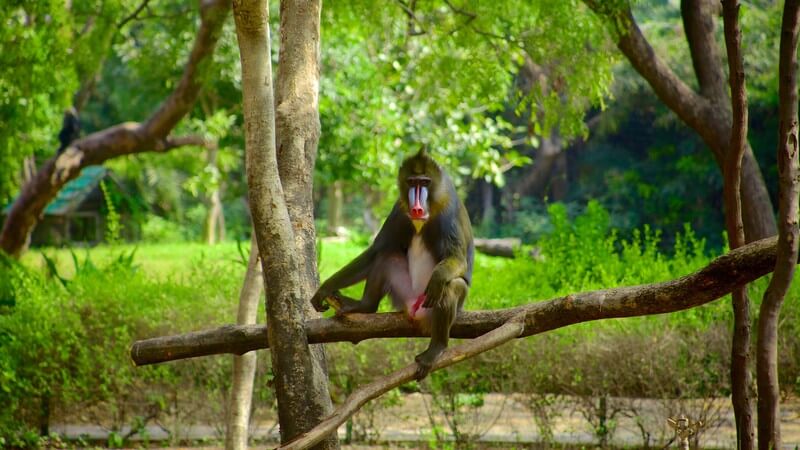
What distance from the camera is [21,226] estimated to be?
10008 millimetres

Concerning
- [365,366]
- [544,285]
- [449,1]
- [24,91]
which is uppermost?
[449,1]

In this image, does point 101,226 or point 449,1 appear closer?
point 449,1

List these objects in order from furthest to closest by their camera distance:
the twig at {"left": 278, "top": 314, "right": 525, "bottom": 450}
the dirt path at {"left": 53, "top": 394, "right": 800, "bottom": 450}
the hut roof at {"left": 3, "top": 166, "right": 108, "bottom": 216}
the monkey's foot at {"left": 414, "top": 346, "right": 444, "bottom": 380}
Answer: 1. the hut roof at {"left": 3, "top": 166, "right": 108, "bottom": 216}
2. the dirt path at {"left": 53, "top": 394, "right": 800, "bottom": 450}
3. the monkey's foot at {"left": 414, "top": 346, "right": 444, "bottom": 380}
4. the twig at {"left": 278, "top": 314, "right": 525, "bottom": 450}

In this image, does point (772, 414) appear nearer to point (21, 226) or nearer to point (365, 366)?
point (365, 366)

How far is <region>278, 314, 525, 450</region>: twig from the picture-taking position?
9.11 ft

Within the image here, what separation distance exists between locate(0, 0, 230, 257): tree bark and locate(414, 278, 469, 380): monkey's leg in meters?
5.12

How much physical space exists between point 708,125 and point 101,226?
67.6 feet

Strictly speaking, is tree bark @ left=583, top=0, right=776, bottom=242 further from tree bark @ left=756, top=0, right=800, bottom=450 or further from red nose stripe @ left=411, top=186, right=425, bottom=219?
red nose stripe @ left=411, top=186, right=425, bottom=219

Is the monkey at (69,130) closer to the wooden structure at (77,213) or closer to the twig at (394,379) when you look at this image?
the twig at (394,379)

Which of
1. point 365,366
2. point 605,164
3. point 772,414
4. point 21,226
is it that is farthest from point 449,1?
point 605,164

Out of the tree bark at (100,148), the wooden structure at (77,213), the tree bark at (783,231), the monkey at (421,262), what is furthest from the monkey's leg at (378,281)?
the wooden structure at (77,213)

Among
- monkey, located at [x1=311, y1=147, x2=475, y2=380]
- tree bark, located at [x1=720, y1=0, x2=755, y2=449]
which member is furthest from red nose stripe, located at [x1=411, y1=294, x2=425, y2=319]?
tree bark, located at [x1=720, y1=0, x2=755, y2=449]

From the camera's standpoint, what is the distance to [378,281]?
3748 millimetres

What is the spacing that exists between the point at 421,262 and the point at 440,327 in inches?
21.1
